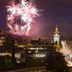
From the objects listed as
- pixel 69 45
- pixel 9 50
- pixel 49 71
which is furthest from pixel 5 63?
pixel 69 45

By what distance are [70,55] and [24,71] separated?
80317mm

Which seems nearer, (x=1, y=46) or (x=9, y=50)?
(x=9, y=50)

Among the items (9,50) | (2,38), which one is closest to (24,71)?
(9,50)

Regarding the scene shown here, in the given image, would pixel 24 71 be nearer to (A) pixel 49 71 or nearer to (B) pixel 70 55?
(A) pixel 49 71

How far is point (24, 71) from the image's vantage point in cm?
4328

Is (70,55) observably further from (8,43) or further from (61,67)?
(61,67)

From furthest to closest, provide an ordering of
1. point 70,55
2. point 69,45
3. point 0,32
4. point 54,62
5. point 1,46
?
point 69,45
point 70,55
point 0,32
point 1,46
point 54,62

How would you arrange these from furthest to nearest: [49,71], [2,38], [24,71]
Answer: [2,38] < [49,71] < [24,71]

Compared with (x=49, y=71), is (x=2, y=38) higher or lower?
higher

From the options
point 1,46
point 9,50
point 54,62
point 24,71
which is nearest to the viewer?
point 24,71

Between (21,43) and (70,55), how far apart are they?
21.6 meters

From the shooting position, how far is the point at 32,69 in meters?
45.3

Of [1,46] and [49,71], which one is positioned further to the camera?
[1,46]

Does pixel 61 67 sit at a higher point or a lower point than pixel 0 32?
lower
